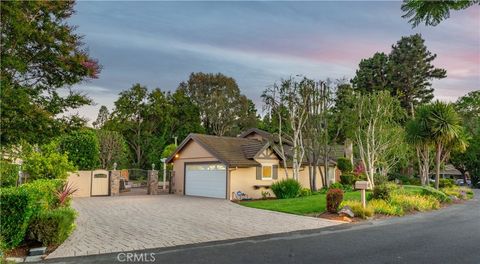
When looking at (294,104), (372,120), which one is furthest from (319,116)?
(372,120)

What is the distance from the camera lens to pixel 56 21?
871 centimetres

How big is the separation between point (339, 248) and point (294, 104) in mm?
17012

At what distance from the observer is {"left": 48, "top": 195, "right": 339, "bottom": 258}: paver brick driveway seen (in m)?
9.12

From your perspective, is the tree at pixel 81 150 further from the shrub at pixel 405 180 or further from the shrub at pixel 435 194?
the shrub at pixel 405 180

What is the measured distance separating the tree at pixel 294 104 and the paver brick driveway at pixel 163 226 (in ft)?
29.9

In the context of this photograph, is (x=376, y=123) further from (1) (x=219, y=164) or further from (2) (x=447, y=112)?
(1) (x=219, y=164)

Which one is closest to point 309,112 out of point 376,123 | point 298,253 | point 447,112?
point 376,123

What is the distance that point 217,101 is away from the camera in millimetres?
53406

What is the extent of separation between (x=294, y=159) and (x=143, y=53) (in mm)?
12730

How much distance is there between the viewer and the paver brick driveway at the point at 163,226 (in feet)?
29.9

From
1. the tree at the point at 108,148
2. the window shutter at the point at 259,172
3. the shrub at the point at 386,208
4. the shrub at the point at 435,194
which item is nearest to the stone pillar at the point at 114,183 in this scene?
the window shutter at the point at 259,172

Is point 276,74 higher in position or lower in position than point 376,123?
higher

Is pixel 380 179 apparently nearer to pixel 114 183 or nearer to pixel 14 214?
pixel 114 183

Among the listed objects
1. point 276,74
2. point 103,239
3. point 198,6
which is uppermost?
point 276,74
